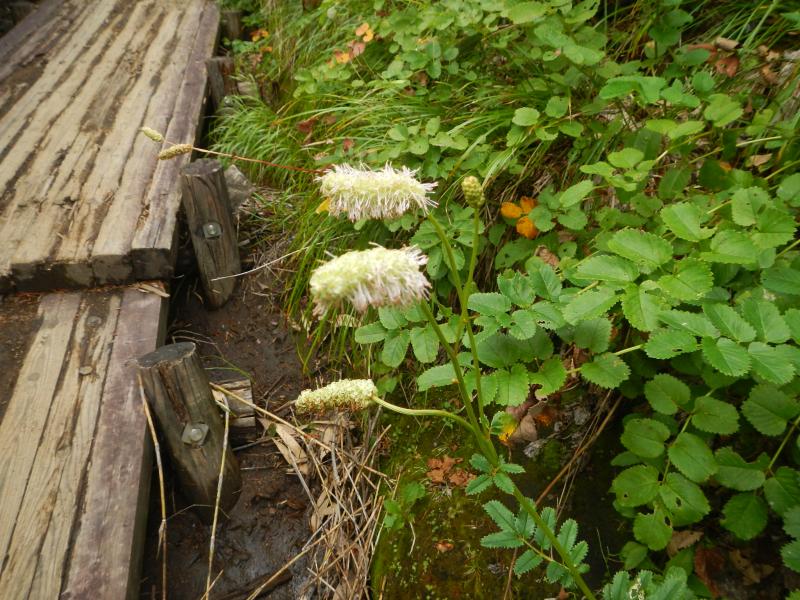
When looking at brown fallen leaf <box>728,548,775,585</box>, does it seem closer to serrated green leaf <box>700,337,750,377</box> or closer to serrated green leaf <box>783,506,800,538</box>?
serrated green leaf <box>783,506,800,538</box>

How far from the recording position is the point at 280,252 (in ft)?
10.5

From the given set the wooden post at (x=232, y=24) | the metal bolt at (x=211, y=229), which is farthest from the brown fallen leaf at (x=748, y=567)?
the wooden post at (x=232, y=24)

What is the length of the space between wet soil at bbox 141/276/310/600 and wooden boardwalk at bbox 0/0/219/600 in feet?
1.33

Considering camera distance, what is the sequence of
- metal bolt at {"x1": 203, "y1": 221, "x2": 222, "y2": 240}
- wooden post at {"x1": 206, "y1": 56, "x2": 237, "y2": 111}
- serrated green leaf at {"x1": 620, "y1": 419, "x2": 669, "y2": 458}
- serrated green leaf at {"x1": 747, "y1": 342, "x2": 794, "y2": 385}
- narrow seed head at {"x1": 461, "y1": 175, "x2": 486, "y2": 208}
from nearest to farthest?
narrow seed head at {"x1": 461, "y1": 175, "x2": 486, "y2": 208} → serrated green leaf at {"x1": 747, "y1": 342, "x2": 794, "y2": 385} → serrated green leaf at {"x1": 620, "y1": 419, "x2": 669, "y2": 458} → metal bolt at {"x1": 203, "y1": 221, "x2": 222, "y2": 240} → wooden post at {"x1": 206, "y1": 56, "x2": 237, "y2": 111}

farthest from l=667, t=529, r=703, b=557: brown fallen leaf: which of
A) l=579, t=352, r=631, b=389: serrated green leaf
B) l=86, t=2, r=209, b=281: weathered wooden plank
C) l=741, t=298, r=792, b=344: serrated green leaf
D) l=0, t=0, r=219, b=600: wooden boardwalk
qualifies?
l=86, t=2, r=209, b=281: weathered wooden plank

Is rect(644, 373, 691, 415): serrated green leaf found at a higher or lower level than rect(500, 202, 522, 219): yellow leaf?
A: lower

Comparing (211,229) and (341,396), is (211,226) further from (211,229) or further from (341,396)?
(341,396)

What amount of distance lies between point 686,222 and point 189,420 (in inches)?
70.2

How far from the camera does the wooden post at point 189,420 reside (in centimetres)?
198

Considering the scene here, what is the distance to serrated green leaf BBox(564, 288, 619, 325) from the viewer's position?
1342 millimetres

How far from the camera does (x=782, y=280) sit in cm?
145

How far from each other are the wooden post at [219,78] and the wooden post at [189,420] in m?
2.71

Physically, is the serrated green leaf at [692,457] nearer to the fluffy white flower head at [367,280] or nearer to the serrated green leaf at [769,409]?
the serrated green leaf at [769,409]

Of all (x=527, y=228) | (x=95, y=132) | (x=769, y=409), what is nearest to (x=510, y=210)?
(x=527, y=228)
